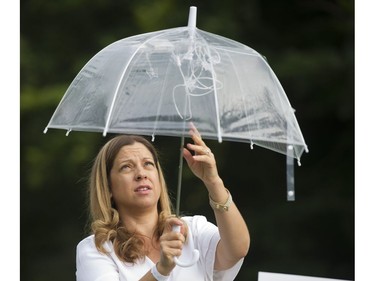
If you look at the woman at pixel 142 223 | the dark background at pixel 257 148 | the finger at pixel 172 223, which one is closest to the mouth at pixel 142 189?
the woman at pixel 142 223

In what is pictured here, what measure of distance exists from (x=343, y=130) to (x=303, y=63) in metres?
0.57

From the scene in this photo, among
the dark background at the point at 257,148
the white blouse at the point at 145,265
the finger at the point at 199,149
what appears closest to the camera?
the finger at the point at 199,149

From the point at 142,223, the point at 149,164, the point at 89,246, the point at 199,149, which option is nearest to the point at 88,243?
the point at 89,246

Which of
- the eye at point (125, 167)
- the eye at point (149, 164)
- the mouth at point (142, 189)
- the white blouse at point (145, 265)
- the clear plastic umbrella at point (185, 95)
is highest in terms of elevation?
the clear plastic umbrella at point (185, 95)

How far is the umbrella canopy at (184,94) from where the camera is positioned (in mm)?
2285

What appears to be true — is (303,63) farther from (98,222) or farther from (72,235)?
(98,222)

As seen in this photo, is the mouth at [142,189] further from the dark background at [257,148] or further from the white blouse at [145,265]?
the dark background at [257,148]

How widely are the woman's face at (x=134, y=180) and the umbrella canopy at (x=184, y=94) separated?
4.1 inches

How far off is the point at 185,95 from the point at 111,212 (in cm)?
36

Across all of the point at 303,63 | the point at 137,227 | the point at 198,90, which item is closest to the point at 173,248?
the point at 137,227

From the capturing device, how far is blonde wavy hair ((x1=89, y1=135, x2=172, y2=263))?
2.32 m

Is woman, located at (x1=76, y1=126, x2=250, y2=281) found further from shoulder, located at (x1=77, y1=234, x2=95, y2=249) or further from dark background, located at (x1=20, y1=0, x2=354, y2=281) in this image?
dark background, located at (x1=20, y1=0, x2=354, y2=281)

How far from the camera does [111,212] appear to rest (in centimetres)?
237

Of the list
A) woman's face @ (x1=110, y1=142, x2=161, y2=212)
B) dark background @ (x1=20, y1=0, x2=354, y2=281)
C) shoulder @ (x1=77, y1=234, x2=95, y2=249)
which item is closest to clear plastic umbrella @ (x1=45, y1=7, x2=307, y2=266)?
woman's face @ (x1=110, y1=142, x2=161, y2=212)
